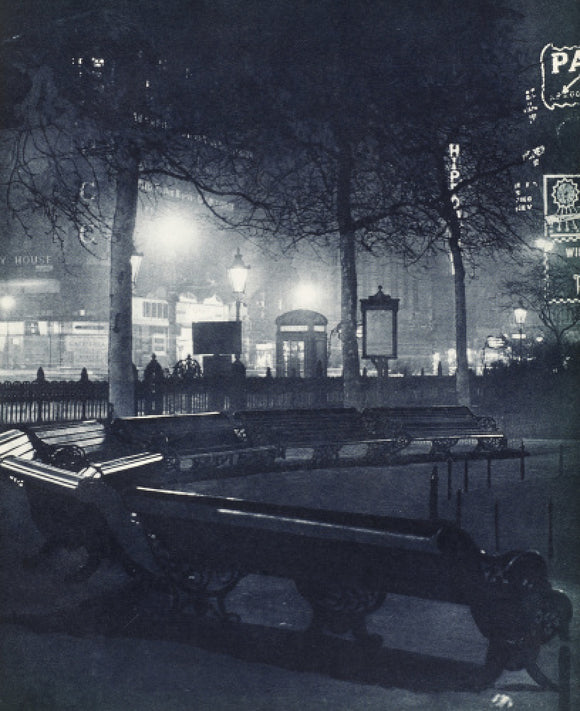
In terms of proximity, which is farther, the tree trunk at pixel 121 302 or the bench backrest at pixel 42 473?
the tree trunk at pixel 121 302

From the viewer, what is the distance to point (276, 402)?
23.9 m

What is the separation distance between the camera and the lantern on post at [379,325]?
1956 cm

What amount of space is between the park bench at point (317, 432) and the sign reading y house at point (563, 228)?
897 centimetres

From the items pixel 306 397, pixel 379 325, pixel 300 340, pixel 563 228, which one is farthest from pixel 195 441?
pixel 563 228

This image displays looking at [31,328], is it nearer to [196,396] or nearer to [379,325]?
[196,396]

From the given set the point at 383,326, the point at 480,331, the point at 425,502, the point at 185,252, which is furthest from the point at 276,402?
the point at 480,331

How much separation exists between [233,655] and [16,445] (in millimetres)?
4843

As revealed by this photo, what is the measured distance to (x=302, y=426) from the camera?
1345cm

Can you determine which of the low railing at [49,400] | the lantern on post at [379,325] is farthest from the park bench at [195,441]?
the low railing at [49,400]

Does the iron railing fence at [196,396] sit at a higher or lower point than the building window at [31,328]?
lower

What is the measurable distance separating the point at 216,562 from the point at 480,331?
71.1m

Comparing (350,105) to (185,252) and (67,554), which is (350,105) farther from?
(185,252)

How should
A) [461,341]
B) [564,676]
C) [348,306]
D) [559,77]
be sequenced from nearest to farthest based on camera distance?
1. [564,676]
2. [348,306]
3. [559,77]
4. [461,341]

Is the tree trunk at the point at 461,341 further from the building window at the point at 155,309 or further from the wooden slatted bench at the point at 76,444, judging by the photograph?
the building window at the point at 155,309
